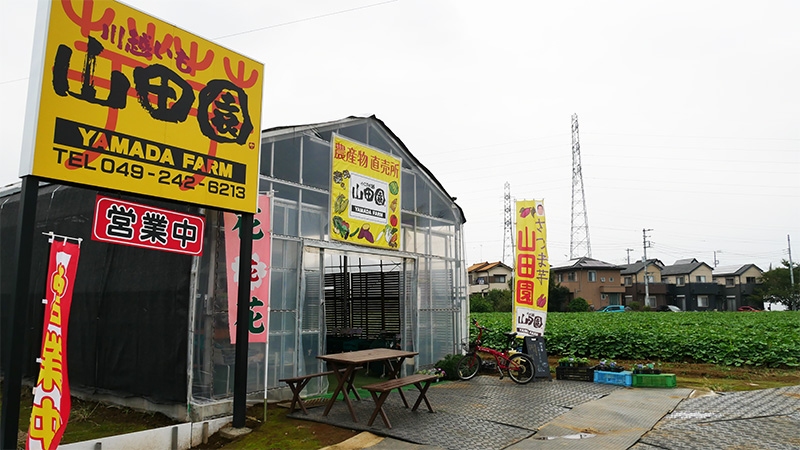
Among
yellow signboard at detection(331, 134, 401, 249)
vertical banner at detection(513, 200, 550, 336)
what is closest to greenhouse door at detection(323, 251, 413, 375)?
yellow signboard at detection(331, 134, 401, 249)

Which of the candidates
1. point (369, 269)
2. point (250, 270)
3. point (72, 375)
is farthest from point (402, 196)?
point (72, 375)

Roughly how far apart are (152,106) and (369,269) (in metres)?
8.82

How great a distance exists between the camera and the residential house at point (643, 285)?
50.2 meters

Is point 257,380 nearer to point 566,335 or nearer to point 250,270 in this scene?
point 250,270

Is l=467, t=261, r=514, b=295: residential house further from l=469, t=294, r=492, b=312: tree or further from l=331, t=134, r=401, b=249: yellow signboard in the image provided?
l=331, t=134, r=401, b=249: yellow signboard

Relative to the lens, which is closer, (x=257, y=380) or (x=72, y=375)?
(x=257, y=380)

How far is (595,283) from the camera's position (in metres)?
46.2

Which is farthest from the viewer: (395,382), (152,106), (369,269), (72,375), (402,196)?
(369,269)

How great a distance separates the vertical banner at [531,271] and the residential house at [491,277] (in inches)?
1613

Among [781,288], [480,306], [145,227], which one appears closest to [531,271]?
[145,227]

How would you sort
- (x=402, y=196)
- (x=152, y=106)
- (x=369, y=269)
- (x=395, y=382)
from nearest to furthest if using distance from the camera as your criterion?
1. (x=152, y=106)
2. (x=395, y=382)
3. (x=402, y=196)
4. (x=369, y=269)

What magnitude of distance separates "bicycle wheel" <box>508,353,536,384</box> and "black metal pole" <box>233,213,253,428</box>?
5.54 meters

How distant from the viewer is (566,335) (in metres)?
14.3

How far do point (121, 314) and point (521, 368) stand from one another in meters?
7.12
